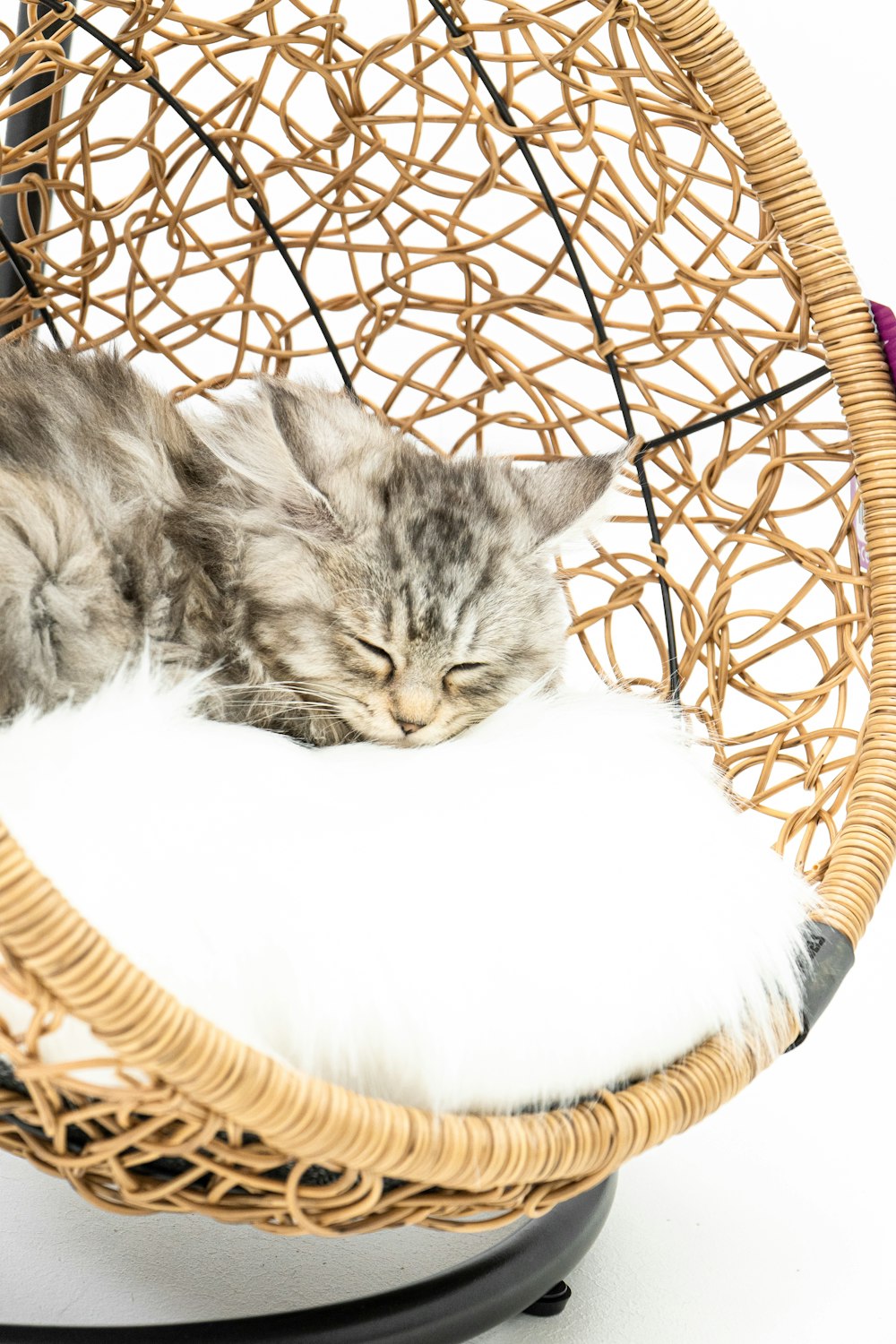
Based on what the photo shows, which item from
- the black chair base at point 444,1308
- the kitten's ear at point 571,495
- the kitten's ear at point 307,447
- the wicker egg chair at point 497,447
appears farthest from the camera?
the kitten's ear at point 571,495

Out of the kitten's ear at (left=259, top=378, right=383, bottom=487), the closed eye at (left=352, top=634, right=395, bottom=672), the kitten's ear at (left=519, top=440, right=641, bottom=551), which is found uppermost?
the kitten's ear at (left=259, top=378, right=383, bottom=487)

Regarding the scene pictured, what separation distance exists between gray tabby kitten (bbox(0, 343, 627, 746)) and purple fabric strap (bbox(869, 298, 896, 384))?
0.95ft

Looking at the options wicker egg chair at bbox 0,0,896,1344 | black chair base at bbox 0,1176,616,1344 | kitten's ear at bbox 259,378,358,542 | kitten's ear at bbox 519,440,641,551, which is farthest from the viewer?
kitten's ear at bbox 519,440,641,551

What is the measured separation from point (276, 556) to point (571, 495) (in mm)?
307

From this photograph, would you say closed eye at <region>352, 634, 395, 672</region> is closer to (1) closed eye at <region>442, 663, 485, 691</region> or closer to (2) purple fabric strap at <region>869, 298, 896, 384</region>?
(1) closed eye at <region>442, 663, 485, 691</region>

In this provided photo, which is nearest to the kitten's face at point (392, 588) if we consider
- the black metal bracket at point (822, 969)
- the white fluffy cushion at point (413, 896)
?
the white fluffy cushion at point (413, 896)

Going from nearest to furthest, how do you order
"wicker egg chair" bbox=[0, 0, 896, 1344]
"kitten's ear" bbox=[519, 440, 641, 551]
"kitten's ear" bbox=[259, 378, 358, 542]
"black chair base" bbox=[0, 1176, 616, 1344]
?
"wicker egg chair" bbox=[0, 0, 896, 1344] < "black chair base" bbox=[0, 1176, 616, 1344] < "kitten's ear" bbox=[259, 378, 358, 542] < "kitten's ear" bbox=[519, 440, 641, 551]

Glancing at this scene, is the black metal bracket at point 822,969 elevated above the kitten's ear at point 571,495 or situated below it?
below

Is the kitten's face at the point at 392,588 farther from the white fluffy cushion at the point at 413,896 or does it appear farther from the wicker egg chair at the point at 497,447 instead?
the wicker egg chair at the point at 497,447

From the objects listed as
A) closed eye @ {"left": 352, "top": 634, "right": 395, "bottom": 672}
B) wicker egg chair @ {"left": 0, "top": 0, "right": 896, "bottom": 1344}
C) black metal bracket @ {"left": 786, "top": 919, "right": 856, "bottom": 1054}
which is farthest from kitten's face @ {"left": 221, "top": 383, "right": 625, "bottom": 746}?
black metal bracket @ {"left": 786, "top": 919, "right": 856, "bottom": 1054}

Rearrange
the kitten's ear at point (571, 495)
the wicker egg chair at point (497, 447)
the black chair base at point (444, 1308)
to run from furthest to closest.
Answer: the kitten's ear at point (571, 495) < the black chair base at point (444, 1308) < the wicker egg chair at point (497, 447)

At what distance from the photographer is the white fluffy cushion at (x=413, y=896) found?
932mm

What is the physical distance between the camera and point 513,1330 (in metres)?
1.28

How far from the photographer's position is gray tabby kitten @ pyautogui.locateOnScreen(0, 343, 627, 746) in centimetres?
126
